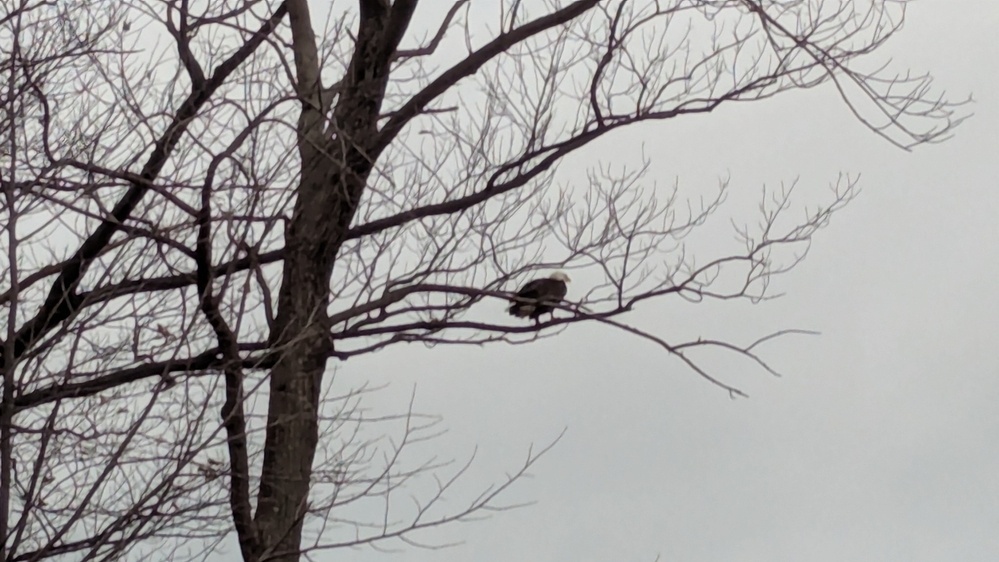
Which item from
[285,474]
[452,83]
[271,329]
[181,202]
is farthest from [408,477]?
[452,83]

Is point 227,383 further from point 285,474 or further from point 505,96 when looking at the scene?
point 505,96

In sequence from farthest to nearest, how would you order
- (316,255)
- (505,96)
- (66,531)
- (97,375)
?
(505,96)
(316,255)
(97,375)
(66,531)

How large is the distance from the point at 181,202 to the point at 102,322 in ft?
2.74

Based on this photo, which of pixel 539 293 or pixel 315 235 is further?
pixel 539 293

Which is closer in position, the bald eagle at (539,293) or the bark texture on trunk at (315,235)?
the bark texture on trunk at (315,235)

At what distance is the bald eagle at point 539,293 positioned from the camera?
5715mm

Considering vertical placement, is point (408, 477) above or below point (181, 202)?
below

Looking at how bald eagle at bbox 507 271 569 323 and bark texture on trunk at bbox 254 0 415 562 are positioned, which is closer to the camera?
bark texture on trunk at bbox 254 0 415 562

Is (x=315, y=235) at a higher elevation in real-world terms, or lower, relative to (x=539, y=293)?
higher

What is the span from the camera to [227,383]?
4.36 m

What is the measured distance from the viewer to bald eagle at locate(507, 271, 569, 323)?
5.71 metres

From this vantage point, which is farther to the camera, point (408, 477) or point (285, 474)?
point (285, 474)

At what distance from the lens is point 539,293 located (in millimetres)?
5730

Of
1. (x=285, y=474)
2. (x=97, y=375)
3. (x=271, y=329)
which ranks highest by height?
(x=271, y=329)
